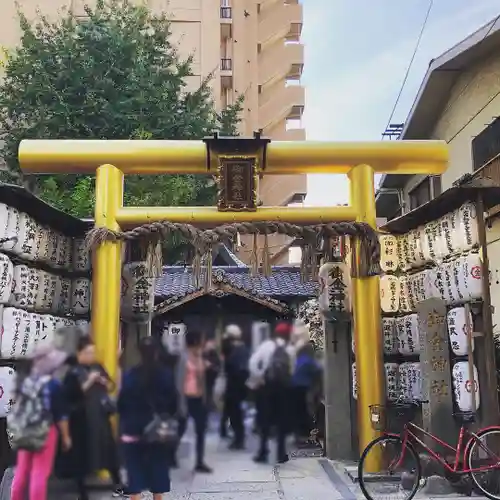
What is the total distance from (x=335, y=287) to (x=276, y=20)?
28.2 meters

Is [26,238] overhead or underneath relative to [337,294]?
overhead

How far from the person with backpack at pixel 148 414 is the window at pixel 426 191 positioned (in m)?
10.9

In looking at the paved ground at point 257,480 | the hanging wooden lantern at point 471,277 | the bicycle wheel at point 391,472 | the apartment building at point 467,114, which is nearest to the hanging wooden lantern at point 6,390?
the paved ground at point 257,480

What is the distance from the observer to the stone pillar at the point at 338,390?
32.5 feet

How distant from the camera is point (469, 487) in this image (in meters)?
7.04

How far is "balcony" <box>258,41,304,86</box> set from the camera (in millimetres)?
34281

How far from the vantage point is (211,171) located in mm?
9148

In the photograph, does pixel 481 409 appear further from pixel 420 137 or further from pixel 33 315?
pixel 420 137

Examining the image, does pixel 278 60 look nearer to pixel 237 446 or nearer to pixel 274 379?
pixel 237 446

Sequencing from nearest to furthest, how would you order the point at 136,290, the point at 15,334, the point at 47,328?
the point at 15,334, the point at 47,328, the point at 136,290

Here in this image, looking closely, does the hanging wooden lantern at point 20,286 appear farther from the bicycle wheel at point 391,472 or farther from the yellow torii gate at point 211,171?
the bicycle wheel at point 391,472

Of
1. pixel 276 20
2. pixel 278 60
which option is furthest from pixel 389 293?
pixel 276 20

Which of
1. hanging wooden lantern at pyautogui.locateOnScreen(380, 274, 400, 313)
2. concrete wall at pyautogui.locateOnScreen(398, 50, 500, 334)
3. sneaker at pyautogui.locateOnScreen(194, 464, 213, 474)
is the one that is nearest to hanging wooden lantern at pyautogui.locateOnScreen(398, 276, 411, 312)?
hanging wooden lantern at pyautogui.locateOnScreen(380, 274, 400, 313)

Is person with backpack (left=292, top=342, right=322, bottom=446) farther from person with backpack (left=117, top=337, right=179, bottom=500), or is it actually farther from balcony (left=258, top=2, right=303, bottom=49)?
balcony (left=258, top=2, right=303, bottom=49)
